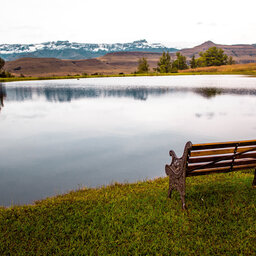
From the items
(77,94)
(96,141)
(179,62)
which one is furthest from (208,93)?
(179,62)

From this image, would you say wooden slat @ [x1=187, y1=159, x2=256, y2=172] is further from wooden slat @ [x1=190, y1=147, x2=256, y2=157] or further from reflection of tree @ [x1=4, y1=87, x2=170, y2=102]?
reflection of tree @ [x1=4, y1=87, x2=170, y2=102]

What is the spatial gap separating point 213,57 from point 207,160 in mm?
166817

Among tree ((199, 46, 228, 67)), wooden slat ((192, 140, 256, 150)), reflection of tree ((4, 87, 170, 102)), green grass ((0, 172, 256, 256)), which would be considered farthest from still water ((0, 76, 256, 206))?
tree ((199, 46, 228, 67))

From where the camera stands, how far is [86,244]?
4.99m

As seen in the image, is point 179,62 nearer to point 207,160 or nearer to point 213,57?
point 213,57

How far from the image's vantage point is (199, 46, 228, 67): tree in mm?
155000

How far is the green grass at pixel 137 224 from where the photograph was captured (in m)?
4.85

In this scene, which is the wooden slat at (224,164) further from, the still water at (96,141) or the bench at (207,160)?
the still water at (96,141)

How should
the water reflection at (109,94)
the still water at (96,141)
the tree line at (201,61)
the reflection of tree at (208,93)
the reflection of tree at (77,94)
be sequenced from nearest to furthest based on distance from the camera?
the still water at (96,141) → the reflection of tree at (208,93) → the water reflection at (109,94) → the reflection of tree at (77,94) → the tree line at (201,61)

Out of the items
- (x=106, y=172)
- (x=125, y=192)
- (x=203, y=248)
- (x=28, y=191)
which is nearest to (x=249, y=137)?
(x=106, y=172)

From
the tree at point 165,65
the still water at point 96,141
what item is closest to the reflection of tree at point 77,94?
the still water at point 96,141

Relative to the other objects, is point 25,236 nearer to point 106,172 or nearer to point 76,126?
point 106,172

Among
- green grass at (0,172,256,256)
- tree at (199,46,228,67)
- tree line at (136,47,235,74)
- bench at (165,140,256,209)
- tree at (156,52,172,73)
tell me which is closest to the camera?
green grass at (0,172,256,256)

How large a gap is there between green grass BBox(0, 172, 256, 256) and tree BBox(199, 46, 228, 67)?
541ft
